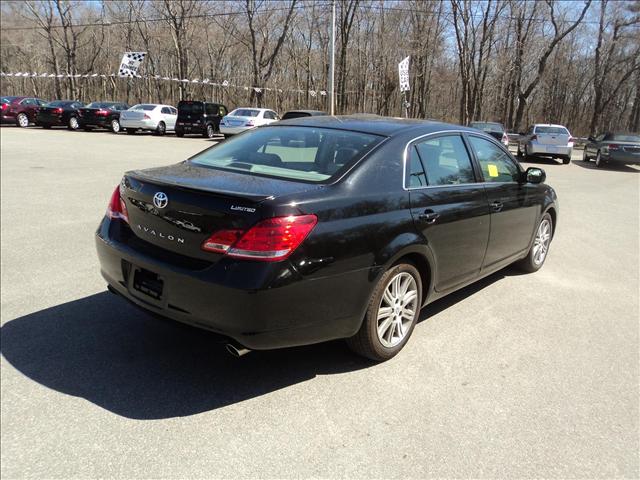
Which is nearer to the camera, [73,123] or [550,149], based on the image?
[550,149]

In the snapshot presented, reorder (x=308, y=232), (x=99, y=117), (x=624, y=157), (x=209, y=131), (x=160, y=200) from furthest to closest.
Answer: (x=99, y=117)
(x=209, y=131)
(x=624, y=157)
(x=160, y=200)
(x=308, y=232)

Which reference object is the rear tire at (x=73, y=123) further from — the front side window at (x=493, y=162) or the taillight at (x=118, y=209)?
the front side window at (x=493, y=162)

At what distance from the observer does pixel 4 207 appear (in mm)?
7539

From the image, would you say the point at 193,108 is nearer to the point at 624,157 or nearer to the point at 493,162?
the point at 624,157

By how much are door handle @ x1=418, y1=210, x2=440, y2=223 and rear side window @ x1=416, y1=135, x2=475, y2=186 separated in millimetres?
247

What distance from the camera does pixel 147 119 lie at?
26.0m

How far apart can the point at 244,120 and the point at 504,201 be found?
20.1 m

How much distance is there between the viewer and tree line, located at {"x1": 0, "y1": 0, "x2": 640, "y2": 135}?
35625mm

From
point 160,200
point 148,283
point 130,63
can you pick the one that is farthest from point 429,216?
point 130,63

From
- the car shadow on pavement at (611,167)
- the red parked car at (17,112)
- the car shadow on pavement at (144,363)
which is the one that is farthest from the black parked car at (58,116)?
the car shadow on pavement at (144,363)

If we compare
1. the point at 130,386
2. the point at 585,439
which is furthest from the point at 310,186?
the point at 585,439

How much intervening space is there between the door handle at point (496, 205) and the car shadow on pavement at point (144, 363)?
6.01 ft

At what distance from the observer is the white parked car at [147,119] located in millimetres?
26000

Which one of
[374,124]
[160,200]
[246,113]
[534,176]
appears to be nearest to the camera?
[160,200]
